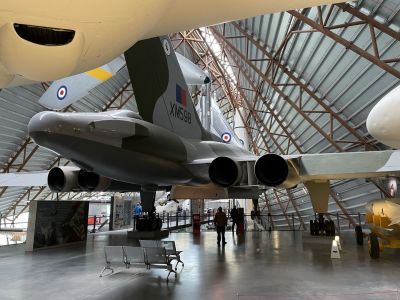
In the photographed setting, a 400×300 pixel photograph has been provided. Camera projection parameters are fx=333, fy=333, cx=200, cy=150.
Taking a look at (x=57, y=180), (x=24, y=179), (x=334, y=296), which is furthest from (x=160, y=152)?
(x=24, y=179)

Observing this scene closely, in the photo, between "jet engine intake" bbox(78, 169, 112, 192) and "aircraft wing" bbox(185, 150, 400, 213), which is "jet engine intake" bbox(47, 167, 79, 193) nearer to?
"jet engine intake" bbox(78, 169, 112, 192)

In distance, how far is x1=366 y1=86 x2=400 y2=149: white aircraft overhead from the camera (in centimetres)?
302

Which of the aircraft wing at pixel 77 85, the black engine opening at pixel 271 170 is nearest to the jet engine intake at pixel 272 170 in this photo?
the black engine opening at pixel 271 170

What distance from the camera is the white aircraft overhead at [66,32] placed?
4.15 ft

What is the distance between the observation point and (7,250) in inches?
375

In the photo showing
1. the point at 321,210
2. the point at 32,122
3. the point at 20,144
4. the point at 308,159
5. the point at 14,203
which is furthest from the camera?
the point at 14,203

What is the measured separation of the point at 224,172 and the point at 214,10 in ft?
16.7

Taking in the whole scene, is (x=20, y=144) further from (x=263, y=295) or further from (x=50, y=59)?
(x=50, y=59)

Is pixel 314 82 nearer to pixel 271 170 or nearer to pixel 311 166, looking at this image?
pixel 311 166

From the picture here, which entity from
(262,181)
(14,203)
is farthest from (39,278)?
(14,203)

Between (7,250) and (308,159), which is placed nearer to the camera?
(308,159)

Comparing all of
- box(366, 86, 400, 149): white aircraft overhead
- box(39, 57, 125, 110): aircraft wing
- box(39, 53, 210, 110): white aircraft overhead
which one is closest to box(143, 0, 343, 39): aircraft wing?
box(366, 86, 400, 149): white aircraft overhead

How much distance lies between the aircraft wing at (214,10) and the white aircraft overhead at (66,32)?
15.6 inches

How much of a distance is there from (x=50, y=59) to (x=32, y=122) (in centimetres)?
430
